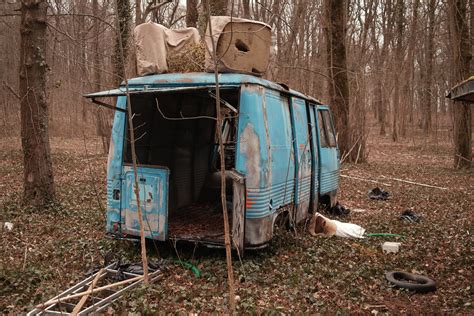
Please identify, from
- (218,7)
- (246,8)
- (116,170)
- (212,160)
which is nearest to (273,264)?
(116,170)

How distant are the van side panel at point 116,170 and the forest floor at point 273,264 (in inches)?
8.6

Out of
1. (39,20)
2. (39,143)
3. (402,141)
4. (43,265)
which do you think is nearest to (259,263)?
(43,265)

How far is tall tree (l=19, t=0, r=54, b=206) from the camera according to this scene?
26.7ft

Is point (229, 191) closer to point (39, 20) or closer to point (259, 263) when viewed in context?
point (259, 263)

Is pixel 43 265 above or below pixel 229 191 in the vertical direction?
below

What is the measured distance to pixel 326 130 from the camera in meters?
8.75

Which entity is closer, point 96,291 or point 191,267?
point 96,291

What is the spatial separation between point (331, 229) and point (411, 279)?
2232 mm

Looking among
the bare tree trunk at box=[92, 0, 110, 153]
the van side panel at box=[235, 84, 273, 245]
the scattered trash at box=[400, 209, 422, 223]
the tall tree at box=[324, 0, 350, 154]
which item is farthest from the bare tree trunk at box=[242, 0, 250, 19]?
the van side panel at box=[235, 84, 273, 245]

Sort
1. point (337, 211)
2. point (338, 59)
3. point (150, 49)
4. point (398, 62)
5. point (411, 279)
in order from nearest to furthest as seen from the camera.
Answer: point (411, 279)
point (150, 49)
point (337, 211)
point (338, 59)
point (398, 62)

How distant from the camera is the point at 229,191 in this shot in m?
8.48

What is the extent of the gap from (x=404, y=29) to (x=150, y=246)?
25.8 meters

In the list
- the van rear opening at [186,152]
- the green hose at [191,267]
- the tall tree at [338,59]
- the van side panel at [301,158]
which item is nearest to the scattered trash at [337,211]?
the van side panel at [301,158]

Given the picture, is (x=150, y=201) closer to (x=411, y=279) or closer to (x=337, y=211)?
(x=411, y=279)
